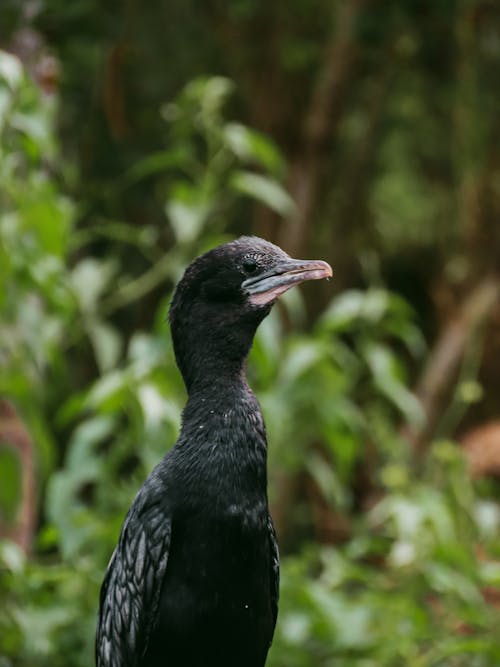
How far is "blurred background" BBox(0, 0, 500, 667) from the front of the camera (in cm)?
409

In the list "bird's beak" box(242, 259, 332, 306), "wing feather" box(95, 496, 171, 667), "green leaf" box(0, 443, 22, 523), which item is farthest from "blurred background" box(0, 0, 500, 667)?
"bird's beak" box(242, 259, 332, 306)

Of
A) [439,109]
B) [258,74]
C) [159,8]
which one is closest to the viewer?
[159,8]

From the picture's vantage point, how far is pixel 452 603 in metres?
4.79

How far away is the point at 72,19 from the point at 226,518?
12.1 feet

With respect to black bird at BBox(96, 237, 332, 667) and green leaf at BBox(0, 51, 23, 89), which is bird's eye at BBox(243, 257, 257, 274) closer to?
black bird at BBox(96, 237, 332, 667)

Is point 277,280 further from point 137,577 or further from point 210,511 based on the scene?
point 137,577

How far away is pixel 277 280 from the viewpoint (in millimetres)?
2570

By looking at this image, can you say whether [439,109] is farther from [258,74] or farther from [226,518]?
[226,518]

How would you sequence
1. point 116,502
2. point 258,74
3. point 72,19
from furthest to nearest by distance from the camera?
point 258,74
point 72,19
point 116,502

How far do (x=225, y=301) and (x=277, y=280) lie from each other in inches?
5.8

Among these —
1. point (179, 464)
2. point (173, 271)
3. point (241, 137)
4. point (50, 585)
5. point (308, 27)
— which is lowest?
point (179, 464)

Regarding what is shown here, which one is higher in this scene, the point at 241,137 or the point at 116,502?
the point at 241,137

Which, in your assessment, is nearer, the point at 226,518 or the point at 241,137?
the point at 226,518

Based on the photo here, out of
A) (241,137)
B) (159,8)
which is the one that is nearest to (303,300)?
(159,8)
